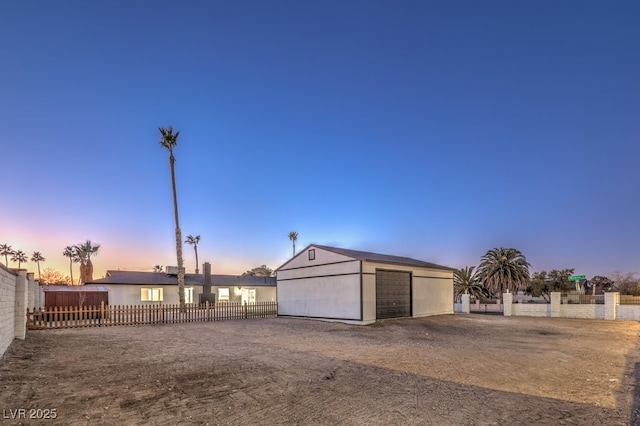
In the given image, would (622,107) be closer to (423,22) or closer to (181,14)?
(423,22)

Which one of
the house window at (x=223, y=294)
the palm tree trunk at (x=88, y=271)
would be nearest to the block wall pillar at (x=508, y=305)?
the house window at (x=223, y=294)

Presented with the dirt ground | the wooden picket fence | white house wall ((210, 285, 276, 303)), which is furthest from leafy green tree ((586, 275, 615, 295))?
the wooden picket fence

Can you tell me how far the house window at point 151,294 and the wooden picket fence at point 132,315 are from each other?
32.9ft

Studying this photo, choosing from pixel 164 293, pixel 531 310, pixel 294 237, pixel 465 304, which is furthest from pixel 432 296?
pixel 294 237

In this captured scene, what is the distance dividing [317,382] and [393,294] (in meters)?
15.9

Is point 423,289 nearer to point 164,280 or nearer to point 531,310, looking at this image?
point 531,310

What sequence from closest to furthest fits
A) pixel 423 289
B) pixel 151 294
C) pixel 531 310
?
1. pixel 423 289
2. pixel 531 310
3. pixel 151 294

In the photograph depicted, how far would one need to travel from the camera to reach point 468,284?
44125 mm

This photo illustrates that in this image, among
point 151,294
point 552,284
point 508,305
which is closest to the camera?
A: point 508,305

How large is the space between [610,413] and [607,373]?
12.3ft

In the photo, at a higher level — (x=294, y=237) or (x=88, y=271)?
(x=294, y=237)

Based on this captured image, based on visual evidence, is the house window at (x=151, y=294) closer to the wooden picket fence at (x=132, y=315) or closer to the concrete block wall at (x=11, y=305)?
the wooden picket fence at (x=132, y=315)

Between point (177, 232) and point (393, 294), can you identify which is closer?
point (393, 294)

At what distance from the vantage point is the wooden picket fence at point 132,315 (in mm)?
17234
